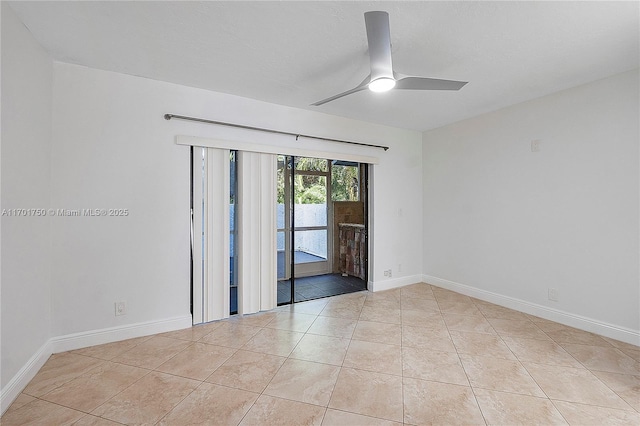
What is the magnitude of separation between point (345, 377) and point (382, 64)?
2.20m

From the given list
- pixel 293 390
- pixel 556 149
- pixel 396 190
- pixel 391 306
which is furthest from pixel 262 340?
pixel 556 149

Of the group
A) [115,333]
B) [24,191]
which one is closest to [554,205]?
[115,333]

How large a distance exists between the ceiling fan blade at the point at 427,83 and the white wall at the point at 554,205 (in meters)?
1.81

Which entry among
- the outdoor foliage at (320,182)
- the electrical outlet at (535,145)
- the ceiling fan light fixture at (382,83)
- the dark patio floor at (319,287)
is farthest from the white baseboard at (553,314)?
the ceiling fan light fixture at (382,83)

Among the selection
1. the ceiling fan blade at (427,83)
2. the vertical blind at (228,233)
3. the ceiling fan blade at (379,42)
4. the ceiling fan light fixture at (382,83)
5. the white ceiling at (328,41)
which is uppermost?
the white ceiling at (328,41)

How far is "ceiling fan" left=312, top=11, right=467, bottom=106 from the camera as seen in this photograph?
5.15 ft

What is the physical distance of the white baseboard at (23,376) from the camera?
5.53 feet

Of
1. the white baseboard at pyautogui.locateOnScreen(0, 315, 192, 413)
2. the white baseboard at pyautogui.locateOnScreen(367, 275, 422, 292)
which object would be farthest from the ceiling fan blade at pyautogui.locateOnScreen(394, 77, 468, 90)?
the white baseboard at pyautogui.locateOnScreen(0, 315, 192, 413)

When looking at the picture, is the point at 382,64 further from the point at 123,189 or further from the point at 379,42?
the point at 123,189

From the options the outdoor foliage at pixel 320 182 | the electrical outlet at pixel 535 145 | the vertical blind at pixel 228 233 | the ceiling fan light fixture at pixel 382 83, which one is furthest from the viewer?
the outdoor foliage at pixel 320 182

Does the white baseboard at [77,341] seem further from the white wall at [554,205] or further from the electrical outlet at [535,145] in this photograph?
the electrical outlet at [535,145]

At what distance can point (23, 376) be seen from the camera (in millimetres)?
1876

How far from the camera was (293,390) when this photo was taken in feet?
6.19

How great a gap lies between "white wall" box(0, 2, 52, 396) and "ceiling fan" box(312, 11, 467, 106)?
2.23m
